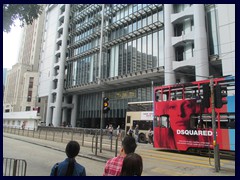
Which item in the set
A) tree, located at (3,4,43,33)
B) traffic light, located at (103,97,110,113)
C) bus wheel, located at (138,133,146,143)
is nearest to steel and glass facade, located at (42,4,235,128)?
bus wheel, located at (138,133,146,143)

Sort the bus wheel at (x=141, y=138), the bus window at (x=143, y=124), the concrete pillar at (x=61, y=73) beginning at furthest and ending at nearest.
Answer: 1. the concrete pillar at (x=61, y=73)
2. the bus wheel at (x=141, y=138)
3. the bus window at (x=143, y=124)

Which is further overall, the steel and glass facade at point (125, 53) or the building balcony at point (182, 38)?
the building balcony at point (182, 38)

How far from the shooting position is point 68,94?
45.7 meters

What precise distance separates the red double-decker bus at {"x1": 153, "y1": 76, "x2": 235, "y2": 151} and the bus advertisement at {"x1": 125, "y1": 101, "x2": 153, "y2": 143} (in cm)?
604

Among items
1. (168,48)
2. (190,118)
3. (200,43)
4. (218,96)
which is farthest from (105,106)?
(168,48)

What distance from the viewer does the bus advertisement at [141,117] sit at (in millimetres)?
21130

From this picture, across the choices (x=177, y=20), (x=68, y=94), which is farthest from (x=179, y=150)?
(x=68, y=94)

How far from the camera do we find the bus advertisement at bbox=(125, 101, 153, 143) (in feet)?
69.3

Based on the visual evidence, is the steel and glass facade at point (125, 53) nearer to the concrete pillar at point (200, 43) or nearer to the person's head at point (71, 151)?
the concrete pillar at point (200, 43)

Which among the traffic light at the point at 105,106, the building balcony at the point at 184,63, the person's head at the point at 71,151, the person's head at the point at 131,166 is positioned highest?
the building balcony at the point at 184,63

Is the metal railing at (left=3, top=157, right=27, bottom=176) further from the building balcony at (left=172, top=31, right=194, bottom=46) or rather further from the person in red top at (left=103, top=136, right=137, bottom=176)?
the building balcony at (left=172, top=31, right=194, bottom=46)

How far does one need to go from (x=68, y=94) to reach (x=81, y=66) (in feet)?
22.0

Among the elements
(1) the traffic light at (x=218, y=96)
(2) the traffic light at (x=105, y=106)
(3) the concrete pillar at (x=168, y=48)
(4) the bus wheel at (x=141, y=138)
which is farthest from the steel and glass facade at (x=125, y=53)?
(1) the traffic light at (x=218, y=96)

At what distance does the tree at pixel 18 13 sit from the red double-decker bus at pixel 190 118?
29.2 feet
